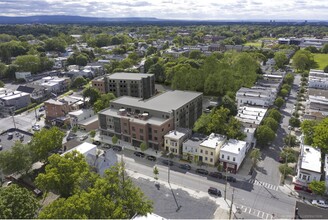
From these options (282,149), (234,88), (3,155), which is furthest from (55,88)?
(282,149)

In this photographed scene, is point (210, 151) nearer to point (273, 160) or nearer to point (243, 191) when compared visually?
point (243, 191)

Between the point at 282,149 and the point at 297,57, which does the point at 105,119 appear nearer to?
the point at 282,149

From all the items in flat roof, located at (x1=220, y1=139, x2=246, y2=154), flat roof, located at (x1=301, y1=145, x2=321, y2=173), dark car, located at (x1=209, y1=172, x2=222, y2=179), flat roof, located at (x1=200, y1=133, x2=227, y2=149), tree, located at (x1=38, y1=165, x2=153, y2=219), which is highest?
tree, located at (x1=38, y1=165, x2=153, y2=219)

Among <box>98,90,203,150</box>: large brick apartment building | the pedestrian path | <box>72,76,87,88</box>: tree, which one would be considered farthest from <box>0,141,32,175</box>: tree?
Result: <box>72,76,87,88</box>: tree

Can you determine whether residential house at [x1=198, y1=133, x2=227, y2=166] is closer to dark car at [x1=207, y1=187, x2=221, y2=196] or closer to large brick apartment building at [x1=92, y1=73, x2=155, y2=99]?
dark car at [x1=207, y1=187, x2=221, y2=196]

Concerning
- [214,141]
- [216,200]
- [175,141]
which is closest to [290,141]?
[214,141]

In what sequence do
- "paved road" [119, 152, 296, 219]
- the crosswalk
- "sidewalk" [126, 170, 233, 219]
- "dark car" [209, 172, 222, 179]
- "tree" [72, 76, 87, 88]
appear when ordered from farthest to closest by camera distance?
"tree" [72, 76, 87, 88] < "dark car" [209, 172, 222, 179] < the crosswalk < "paved road" [119, 152, 296, 219] < "sidewalk" [126, 170, 233, 219]
